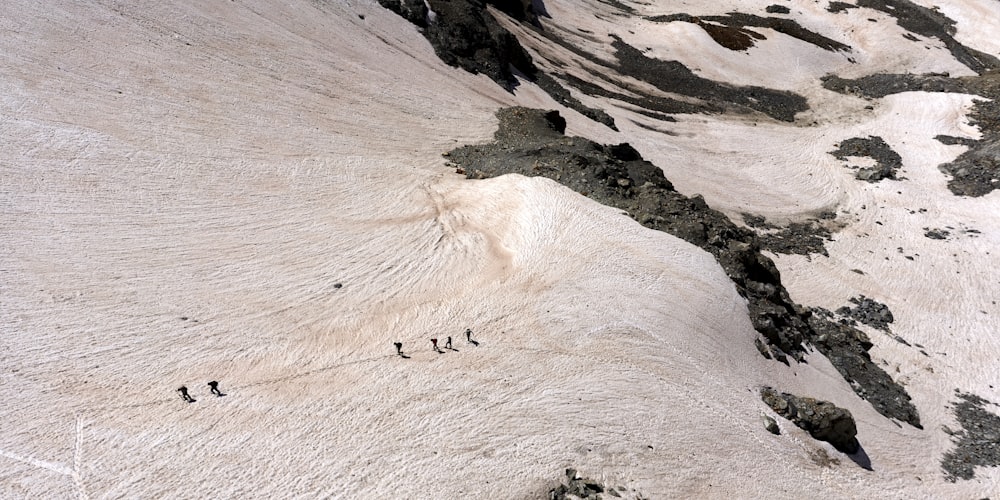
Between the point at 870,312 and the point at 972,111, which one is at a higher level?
the point at 972,111

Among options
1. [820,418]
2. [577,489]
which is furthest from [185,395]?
[820,418]

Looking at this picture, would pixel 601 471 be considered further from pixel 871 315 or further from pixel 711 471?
pixel 871 315

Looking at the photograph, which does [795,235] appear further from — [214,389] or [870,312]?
[214,389]

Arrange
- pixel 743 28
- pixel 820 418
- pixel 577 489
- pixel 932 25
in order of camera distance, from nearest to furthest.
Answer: pixel 577 489 → pixel 820 418 → pixel 743 28 → pixel 932 25

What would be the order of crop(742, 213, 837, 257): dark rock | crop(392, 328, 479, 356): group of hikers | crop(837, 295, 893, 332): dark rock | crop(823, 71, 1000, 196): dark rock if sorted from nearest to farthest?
1. crop(392, 328, 479, 356): group of hikers
2. crop(837, 295, 893, 332): dark rock
3. crop(742, 213, 837, 257): dark rock
4. crop(823, 71, 1000, 196): dark rock

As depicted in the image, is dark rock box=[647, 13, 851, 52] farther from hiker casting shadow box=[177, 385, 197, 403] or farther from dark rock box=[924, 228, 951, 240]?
hiker casting shadow box=[177, 385, 197, 403]

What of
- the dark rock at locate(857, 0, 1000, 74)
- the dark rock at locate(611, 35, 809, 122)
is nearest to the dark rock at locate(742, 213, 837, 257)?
the dark rock at locate(611, 35, 809, 122)
